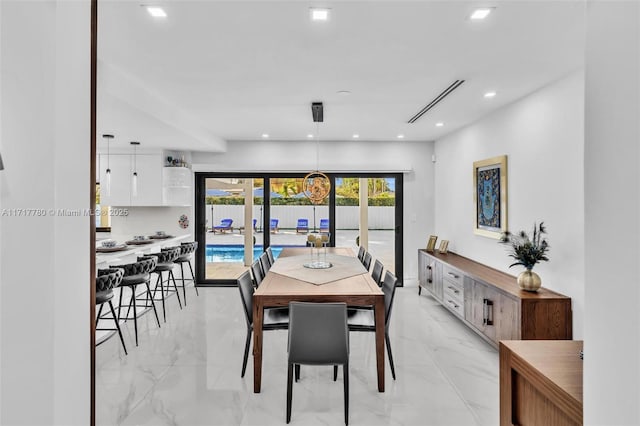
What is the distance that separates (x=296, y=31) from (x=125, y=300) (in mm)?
4466

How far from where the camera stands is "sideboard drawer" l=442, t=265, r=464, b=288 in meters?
4.16

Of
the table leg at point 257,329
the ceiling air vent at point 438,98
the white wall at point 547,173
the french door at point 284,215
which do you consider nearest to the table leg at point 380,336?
the table leg at point 257,329

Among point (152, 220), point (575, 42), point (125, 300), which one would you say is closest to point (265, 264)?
point (125, 300)

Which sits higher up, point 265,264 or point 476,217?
point 476,217

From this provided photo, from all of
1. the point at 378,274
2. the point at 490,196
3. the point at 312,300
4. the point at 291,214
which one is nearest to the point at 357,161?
the point at 291,214

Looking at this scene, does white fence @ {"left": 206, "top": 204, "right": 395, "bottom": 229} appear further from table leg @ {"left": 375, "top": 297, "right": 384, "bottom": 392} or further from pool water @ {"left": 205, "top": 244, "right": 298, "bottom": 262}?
table leg @ {"left": 375, "top": 297, "right": 384, "bottom": 392}

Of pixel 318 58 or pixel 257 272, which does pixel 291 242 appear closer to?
pixel 257 272

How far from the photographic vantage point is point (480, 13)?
2.03 metres

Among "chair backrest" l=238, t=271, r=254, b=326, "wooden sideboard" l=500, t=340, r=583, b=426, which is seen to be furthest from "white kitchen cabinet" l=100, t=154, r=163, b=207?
"wooden sideboard" l=500, t=340, r=583, b=426

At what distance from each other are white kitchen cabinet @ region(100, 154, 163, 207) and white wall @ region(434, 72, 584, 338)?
4.71 m

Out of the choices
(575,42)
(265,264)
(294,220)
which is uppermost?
(575,42)
